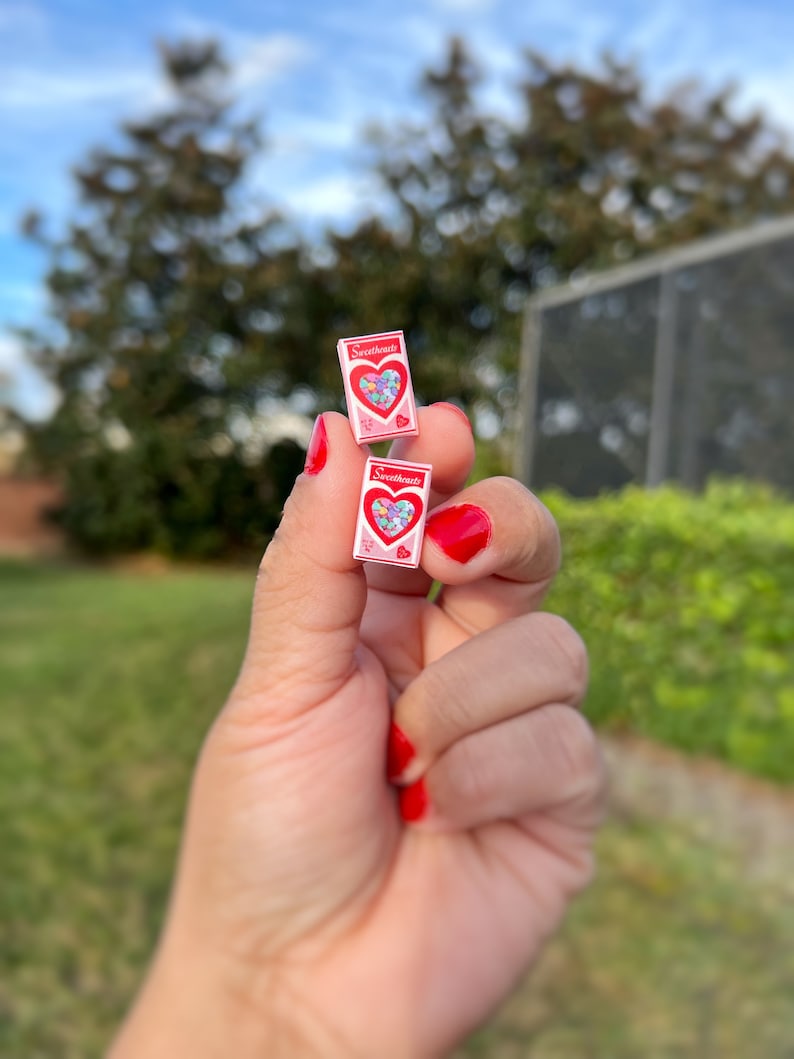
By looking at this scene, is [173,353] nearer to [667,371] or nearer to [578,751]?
[578,751]

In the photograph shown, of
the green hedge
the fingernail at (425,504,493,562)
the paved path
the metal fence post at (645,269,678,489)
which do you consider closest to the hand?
the fingernail at (425,504,493,562)

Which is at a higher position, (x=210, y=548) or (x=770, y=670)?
(x=210, y=548)

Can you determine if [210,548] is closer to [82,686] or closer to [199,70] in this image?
[199,70]

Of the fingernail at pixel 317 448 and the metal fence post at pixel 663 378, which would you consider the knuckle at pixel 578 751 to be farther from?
the metal fence post at pixel 663 378

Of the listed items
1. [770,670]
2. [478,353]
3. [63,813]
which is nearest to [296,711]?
[478,353]

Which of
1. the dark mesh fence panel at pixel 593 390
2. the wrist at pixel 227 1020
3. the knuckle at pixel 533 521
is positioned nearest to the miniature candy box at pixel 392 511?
the knuckle at pixel 533 521

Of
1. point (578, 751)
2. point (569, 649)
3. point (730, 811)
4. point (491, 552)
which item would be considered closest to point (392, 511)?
point (491, 552)
